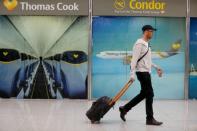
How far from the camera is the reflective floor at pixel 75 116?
7973 millimetres

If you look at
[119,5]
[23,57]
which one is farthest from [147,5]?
[23,57]

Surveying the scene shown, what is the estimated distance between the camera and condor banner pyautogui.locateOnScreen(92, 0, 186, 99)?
1211 centimetres

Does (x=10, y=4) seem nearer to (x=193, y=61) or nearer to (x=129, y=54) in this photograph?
(x=129, y=54)

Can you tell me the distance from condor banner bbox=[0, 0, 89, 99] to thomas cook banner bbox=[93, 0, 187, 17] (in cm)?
81

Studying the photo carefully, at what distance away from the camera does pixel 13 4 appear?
1207 cm

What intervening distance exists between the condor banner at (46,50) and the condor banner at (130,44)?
362 millimetres

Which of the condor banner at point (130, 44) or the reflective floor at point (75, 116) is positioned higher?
the condor banner at point (130, 44)

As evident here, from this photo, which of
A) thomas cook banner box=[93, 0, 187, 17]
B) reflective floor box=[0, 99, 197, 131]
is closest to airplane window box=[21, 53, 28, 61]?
reflective floor box=[0, 99, 197, 131]

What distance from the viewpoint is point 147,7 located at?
1211 centimetres

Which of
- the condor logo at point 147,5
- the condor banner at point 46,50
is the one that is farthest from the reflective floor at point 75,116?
the condor logo at point 147,5

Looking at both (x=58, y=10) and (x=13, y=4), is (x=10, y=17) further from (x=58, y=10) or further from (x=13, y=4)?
(x=58, y=10)

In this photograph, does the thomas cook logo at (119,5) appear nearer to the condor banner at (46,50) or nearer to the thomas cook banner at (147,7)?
the thomas cook banner at (147,7)

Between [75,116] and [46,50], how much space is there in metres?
3.29

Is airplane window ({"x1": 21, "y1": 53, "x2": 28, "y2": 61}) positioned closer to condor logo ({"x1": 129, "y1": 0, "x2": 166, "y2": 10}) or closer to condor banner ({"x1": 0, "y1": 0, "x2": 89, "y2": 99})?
condor banner ({"x1": 0, "y1": 0, "x2": 89, "y2": 99})
